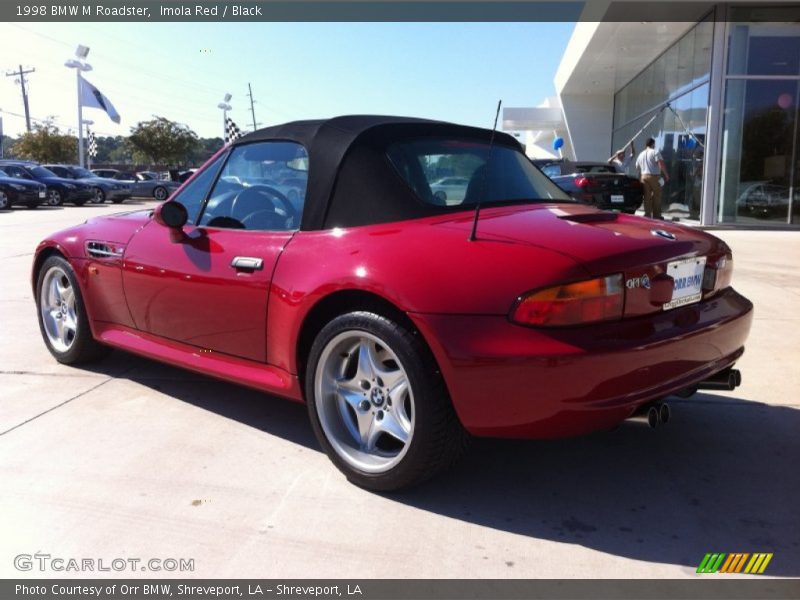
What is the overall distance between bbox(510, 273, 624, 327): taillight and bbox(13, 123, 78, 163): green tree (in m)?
56.6

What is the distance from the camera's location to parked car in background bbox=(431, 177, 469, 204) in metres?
2.93

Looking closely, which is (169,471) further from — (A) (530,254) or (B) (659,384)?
(B) (659,384)

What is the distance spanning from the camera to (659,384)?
2416mm

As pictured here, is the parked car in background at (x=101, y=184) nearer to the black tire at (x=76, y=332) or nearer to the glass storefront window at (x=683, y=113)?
the glass storefront window at (x=683, y=113)

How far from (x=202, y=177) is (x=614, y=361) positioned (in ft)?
7.88

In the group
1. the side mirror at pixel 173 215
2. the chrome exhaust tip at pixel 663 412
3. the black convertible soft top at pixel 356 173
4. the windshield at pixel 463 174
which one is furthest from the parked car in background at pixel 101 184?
the chrome exhaust tip at pixel 663 412

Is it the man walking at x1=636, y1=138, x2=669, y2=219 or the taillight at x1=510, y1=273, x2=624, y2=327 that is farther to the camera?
the man walking at x1=636, y1=138, x2=669, y2=219

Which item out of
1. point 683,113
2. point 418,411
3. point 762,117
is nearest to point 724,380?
point 418,411

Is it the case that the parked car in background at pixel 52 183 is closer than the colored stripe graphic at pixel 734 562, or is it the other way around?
the colored stripe graphic at pixel 734 562

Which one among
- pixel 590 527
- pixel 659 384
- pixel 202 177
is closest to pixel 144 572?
pixel 590 527

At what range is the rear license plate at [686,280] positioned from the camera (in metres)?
2.59

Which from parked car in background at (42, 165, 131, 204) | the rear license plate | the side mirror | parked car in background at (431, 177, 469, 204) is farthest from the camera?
parked car in background at (42, 165, 131, 204)

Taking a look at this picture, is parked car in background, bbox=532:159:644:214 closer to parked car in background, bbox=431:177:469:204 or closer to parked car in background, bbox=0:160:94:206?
parked car in background, bbox=431:177:469:204

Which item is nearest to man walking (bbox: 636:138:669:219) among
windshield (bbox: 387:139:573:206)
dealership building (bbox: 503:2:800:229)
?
dealership building (bbox: 503:2:800:229)
